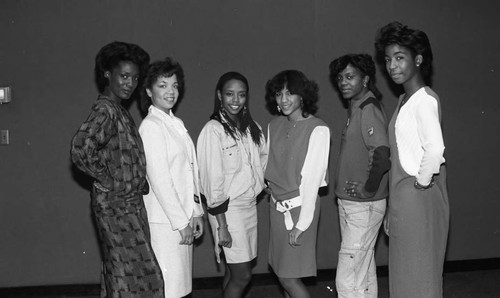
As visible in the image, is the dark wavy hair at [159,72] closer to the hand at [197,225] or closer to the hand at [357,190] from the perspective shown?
the hand at [197,225]

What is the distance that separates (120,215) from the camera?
2684mm

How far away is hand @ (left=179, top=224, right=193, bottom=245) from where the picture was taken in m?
2.84

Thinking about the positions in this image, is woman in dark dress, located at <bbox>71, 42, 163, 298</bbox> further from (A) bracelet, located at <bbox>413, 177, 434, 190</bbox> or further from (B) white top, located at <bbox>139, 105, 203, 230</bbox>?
(A) bracelet, located at <bbox>413, 177, 434, 190</bbox>

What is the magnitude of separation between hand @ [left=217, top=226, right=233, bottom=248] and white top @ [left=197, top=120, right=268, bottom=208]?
0.48 ft

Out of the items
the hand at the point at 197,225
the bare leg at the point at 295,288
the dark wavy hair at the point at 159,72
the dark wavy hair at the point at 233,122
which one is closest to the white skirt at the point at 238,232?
the hand at the point at 197,225

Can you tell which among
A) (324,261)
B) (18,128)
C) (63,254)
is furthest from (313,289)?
(18,128)

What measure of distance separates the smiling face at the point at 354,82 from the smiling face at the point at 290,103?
31 centimetres

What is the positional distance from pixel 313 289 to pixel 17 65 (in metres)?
2.83

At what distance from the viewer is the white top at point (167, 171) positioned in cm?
279

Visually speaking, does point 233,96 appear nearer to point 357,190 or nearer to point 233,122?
point 233,122

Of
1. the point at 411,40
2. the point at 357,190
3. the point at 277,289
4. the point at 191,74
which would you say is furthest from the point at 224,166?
the point at 277,289

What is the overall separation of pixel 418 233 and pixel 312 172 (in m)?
0.64

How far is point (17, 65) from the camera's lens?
4051 mm

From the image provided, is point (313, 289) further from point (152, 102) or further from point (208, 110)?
point (152, 102)
